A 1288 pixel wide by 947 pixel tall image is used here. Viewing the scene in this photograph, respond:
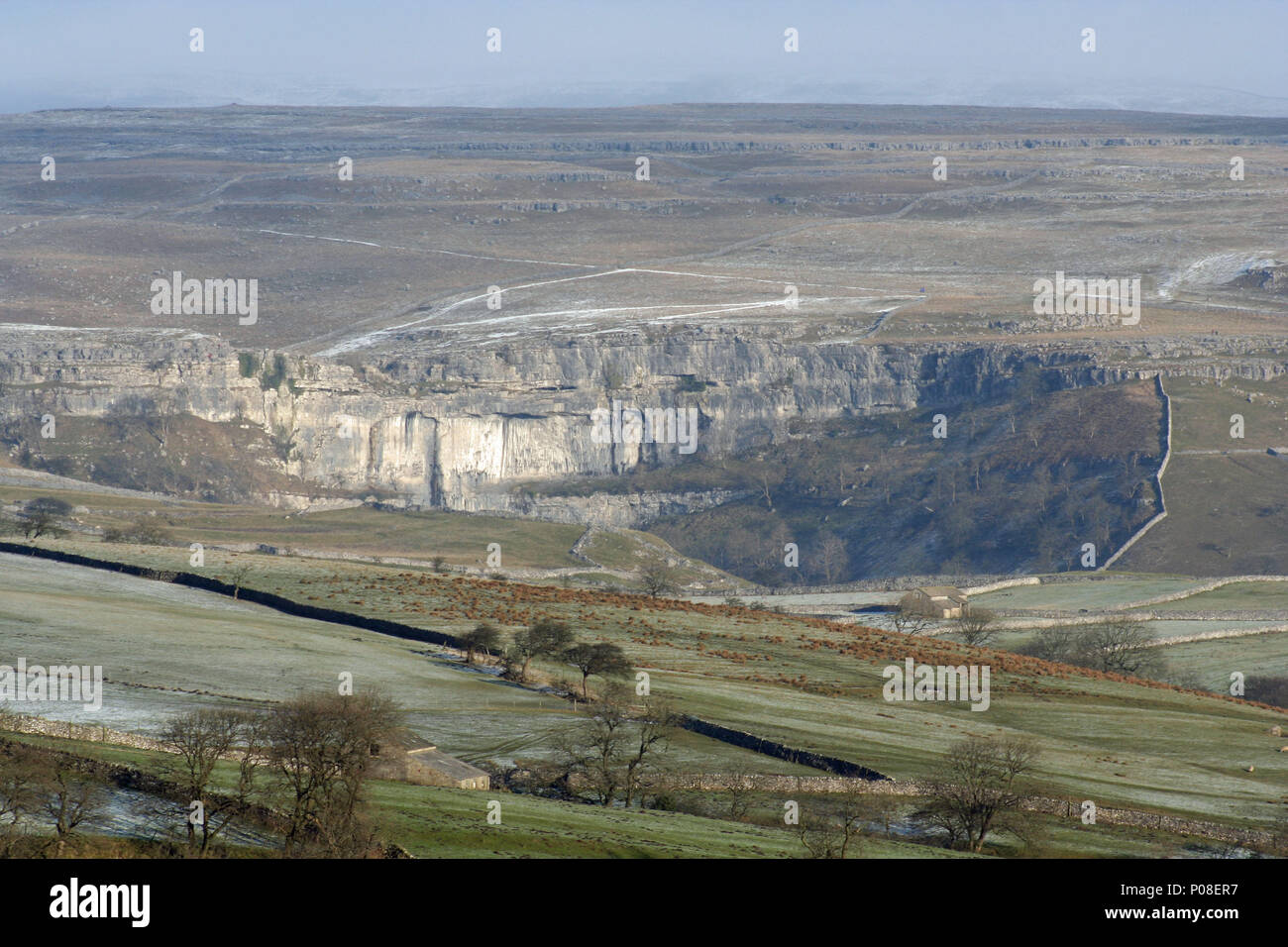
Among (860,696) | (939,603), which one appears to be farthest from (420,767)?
(939,603)

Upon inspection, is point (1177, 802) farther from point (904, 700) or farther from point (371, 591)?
point (371, 591)

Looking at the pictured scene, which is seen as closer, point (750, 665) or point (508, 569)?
point (750, 665)

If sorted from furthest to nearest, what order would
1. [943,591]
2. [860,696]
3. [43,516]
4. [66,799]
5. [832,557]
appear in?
1. [832,557]
2. [943,591]
3. [43,516]
4. [860,696]
5. [66,799]

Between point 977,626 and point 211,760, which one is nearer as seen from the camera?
point 211,760

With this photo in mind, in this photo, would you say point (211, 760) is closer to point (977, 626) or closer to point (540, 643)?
point (540, 643)

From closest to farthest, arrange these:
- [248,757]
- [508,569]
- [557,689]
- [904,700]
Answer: [248,757], [557,689], [904,700], [508,569]

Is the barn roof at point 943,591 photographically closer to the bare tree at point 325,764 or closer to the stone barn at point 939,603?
the stone barn at point 939,603
